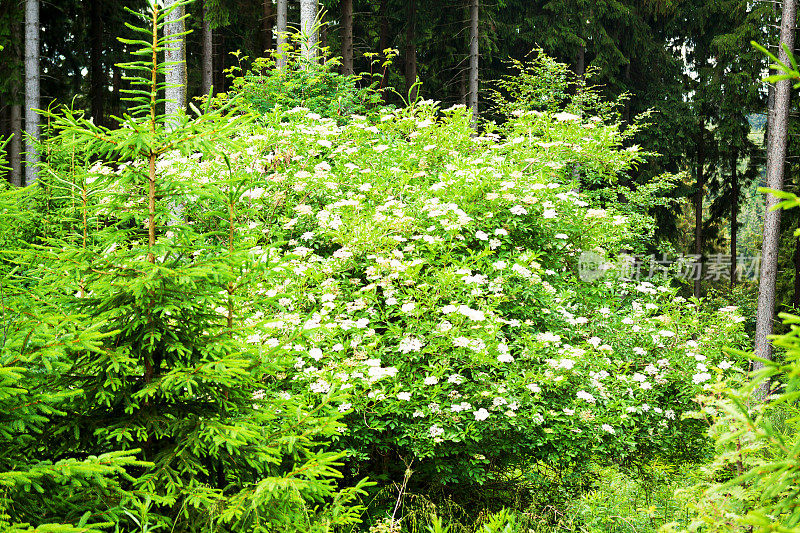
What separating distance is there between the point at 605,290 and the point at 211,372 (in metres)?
5.48

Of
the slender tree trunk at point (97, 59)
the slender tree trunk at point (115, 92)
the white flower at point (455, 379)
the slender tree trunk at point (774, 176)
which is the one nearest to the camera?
the white flower at point (455, 379)

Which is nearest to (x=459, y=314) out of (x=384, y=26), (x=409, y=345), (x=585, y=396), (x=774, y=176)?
(x=409, y=345)

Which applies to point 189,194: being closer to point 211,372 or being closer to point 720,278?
point 211,372

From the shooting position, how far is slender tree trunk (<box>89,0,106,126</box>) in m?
14.0

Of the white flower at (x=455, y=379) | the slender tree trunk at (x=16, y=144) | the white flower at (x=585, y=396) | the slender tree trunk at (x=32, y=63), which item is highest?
the slender tree trunk at (x=32, y=63)

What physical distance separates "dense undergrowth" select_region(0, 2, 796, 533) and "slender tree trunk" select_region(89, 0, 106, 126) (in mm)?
7396

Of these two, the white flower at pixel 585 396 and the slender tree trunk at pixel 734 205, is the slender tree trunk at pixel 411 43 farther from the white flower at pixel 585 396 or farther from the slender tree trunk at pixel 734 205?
the white flower at pixel 585 396

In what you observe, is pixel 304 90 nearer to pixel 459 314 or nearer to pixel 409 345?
pixel 459 314

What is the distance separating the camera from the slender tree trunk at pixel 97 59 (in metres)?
14.0

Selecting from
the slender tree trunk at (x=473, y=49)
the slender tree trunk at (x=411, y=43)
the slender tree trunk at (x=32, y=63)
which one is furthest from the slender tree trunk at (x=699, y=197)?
the slender tree trunk at (x=32, y=63)

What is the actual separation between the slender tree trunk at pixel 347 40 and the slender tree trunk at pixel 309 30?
1821mm

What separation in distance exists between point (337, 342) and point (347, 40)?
972 centimetres

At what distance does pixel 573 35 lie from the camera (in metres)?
17.2

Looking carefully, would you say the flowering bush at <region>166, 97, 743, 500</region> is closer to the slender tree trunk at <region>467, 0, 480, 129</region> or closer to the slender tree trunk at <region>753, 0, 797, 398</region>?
the slender tree trunk at <region>753, 0, 797, 398</region>
